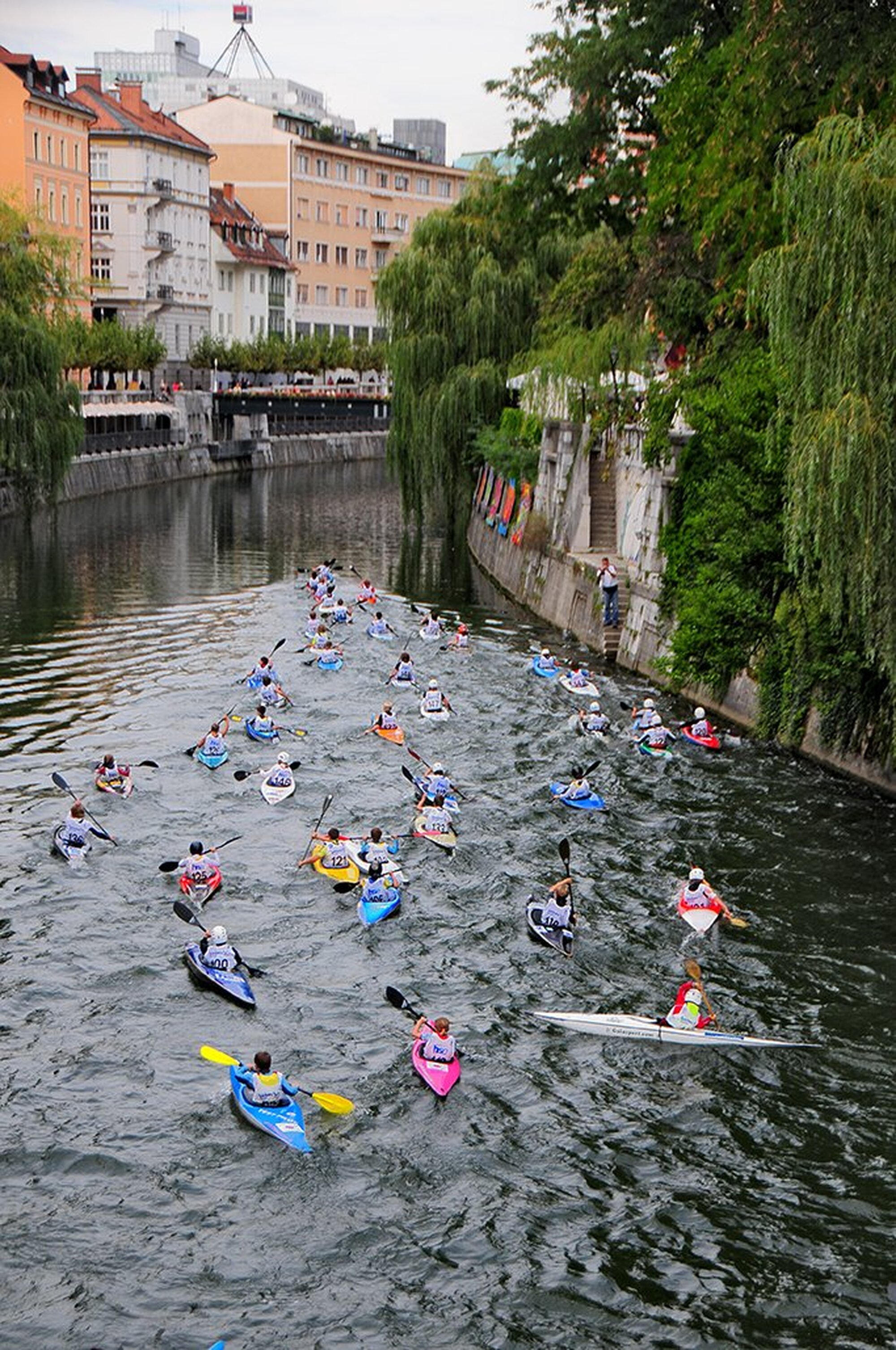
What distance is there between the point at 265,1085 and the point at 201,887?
→ 289 inches

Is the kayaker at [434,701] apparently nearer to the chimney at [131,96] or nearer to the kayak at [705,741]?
the kayak at [705,741]

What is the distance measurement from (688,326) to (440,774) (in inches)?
737

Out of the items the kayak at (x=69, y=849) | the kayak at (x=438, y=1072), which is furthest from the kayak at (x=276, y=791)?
the kayak at (x=438, y=1072)

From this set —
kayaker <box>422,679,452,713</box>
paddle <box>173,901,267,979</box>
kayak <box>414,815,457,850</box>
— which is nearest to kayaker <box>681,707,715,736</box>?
kayaker <box>422,679,452,713</box>

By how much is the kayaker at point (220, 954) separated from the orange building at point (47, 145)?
66.4 meters

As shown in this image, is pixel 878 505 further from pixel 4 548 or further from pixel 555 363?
pixel 4 548

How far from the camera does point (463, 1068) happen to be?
21344mm

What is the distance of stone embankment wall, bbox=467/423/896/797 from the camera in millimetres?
40219

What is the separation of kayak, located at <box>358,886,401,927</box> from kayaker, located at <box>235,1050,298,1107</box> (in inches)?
235

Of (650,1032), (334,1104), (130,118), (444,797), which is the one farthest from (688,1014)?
(130,118)

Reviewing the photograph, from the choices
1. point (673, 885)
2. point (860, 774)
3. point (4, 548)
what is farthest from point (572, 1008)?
point (4, 548)

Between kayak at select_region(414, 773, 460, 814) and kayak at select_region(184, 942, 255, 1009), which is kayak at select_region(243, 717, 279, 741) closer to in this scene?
kayak at select_region(414, 773, 460, 814)

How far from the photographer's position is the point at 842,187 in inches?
1052

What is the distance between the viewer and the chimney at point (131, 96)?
115 m
